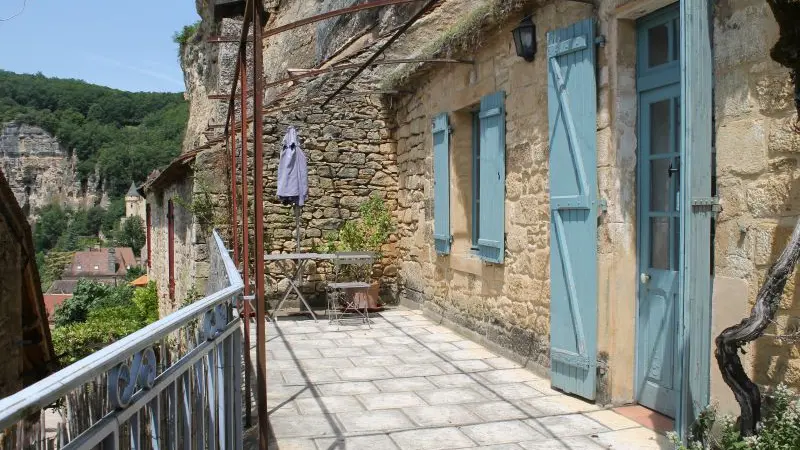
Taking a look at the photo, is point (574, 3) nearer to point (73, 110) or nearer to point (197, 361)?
point (197, 361)

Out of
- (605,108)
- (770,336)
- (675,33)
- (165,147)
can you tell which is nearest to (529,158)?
(605,108)

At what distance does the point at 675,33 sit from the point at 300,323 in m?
5.25

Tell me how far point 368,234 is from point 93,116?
81.4 m

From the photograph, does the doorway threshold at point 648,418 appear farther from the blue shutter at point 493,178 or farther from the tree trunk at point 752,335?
the blue shutter at point 493,178

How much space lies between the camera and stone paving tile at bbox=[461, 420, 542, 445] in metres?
3.57

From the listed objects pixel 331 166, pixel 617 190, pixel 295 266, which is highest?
pixel 331 166

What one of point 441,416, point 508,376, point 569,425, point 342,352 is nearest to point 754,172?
point 569,425

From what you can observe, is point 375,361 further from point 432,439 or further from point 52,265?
point 52,265

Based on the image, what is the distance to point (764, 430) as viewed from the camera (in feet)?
8.63

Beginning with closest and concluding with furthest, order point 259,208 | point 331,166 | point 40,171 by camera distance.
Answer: point 259,208, point 331,166, point 40,171

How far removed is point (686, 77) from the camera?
10.00ft

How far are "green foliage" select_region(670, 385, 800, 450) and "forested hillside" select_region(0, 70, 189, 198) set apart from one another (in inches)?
2926

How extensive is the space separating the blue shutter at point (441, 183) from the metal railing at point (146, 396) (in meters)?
4.22

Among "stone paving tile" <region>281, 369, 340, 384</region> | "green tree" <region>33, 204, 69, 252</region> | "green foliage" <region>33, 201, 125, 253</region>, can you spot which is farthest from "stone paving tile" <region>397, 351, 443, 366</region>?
"green tree" <region>33, 204, 69, 252</region>
